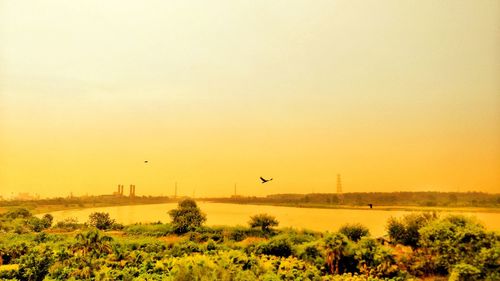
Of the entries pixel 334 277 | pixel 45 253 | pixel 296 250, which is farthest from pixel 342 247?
pixel 45 253

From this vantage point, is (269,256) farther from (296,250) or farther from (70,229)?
(70,229)

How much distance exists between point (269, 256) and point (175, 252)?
6816 mm

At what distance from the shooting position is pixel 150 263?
23.5 m

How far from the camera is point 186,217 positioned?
154ft

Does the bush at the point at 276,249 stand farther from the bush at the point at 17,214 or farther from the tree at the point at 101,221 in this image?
the bush at the point at 17,214

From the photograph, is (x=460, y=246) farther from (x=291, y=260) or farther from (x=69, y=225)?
(x=69, y=225)

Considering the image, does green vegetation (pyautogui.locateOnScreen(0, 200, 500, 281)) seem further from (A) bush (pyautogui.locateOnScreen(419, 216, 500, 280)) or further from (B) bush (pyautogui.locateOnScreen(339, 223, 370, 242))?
(B) bush (pyautogui.locateOnScreen(339, 223, 370, 242))

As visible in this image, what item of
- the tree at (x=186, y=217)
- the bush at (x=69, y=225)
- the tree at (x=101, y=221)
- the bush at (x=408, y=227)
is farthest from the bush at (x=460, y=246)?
the bush at (x=69, y=225)

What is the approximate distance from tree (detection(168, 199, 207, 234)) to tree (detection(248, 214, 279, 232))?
21.6ft

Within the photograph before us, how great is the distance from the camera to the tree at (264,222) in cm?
4488

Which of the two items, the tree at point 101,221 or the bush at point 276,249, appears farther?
the tree at point 101,221

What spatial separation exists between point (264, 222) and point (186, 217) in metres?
9.15

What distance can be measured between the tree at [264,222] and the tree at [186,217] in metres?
6.59

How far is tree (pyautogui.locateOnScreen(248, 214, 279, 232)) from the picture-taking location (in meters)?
44.9
